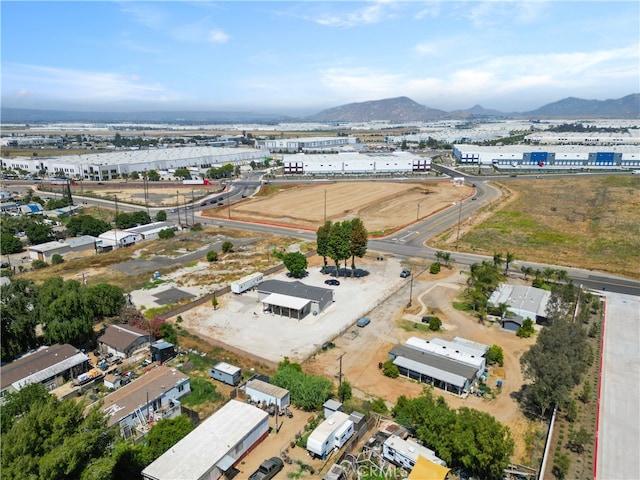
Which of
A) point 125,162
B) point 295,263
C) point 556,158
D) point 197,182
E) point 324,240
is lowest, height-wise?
point 295,263

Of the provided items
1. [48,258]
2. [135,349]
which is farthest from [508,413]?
[48,258]

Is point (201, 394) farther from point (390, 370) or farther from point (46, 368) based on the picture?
point (390, 370)

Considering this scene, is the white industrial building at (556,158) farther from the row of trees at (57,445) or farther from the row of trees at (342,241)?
the row of trees at (57,445)

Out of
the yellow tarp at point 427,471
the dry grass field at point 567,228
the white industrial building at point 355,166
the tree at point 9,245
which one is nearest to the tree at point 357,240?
the dry grass field at point 567,228

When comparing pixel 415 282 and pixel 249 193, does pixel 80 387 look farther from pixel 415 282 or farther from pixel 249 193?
pixel 249 193

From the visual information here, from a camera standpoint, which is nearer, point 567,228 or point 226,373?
point 226,373

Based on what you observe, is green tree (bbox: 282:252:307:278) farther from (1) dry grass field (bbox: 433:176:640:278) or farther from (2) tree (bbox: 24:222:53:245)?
(2) tree (bbox: 24:222:53:245)

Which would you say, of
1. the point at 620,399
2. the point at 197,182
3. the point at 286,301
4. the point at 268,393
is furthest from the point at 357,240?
the point at 197,182
